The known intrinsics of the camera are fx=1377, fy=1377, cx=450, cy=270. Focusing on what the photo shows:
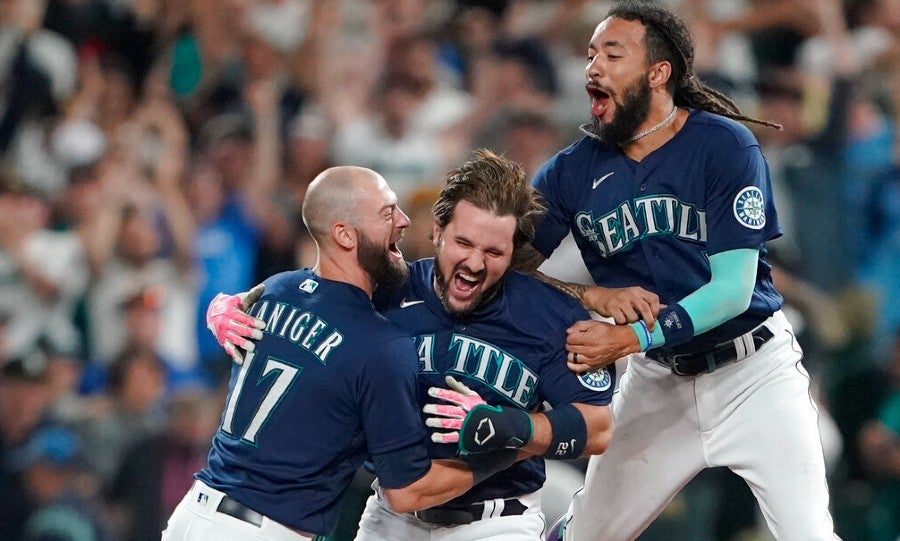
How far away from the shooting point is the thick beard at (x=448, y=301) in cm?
452

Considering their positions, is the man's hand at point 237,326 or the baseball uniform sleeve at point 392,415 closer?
the baseball uniform sleeve at point 392,415

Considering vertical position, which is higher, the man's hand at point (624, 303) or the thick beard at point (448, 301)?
the thick beard at point (448, 301)

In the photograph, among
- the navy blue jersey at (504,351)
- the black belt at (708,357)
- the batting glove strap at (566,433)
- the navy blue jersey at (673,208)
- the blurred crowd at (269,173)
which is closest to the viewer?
the batting glove strap at (566,433)

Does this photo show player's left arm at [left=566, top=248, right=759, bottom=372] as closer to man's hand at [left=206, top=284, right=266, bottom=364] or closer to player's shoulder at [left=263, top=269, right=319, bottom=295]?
player's shoulder at [left=263, top=269, right=319, bottom=295]

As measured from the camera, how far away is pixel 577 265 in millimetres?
7336

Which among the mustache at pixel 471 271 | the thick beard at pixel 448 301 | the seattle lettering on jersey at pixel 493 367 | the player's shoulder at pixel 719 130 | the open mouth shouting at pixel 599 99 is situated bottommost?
the seattle lettering on jersey at pixel 493 367

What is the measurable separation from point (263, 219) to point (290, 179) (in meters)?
0.34

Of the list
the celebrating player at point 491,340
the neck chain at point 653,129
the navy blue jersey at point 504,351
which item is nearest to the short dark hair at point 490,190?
the celebrating player at point 491,340

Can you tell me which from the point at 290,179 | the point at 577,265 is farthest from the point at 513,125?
the point at 290,179

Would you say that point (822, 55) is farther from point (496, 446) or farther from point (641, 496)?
point (496, 446)

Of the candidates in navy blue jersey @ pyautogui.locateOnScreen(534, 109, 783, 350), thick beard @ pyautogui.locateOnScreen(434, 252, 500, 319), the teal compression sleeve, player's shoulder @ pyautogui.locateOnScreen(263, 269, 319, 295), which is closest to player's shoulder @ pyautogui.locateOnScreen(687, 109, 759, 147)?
navy blue jersey @ pyautogui.locateOnScreen(534, 109, 783, 350)

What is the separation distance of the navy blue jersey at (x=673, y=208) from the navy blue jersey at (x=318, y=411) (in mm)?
936

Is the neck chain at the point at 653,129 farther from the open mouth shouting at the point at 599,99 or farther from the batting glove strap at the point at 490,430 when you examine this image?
the batting glove strap at the point at 490,430

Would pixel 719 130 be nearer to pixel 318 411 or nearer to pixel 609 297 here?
pixel 609 297
